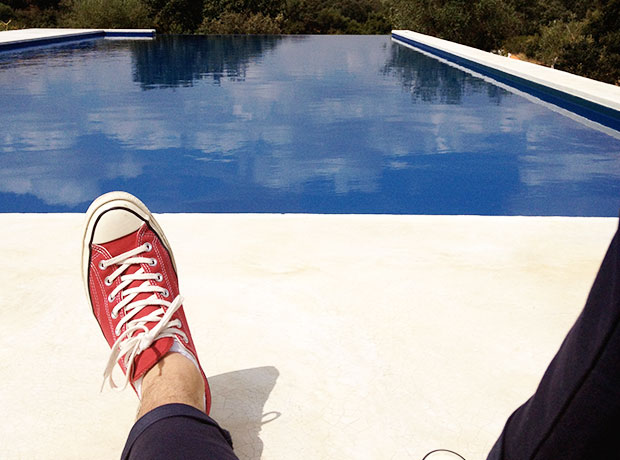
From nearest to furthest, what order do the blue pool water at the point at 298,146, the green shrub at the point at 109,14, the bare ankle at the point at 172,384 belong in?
1. the bare ankle at the point at 172,384
2. the blue pool water at the point at 298,146
3. the green shrub at the point at 109,14

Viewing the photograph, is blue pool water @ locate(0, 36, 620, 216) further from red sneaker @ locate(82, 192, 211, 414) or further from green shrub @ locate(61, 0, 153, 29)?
green shrub @ locate(61, 0, 153, 29)

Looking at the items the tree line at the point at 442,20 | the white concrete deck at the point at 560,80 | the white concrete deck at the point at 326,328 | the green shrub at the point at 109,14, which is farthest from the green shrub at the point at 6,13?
the white concrete deck at the point at 326,328

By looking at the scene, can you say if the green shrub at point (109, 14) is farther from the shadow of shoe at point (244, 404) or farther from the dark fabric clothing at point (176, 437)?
the dark fabric clothing at point (176, 437)

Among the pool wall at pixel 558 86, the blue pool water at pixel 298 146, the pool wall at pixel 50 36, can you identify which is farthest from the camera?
the pool wall at pixel 50 36

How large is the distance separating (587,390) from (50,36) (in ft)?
39.1

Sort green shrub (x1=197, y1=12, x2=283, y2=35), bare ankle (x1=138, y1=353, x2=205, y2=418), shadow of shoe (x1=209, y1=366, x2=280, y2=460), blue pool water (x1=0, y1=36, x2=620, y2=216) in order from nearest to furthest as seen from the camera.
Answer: bare ankle (x1=138, y1=353, x2=205, y2=418), shadow of shoe (x1=209, y1=366, x2=280, y2=460), blue pool water (x1=0, y1=36, x2=620, y2=216), green shrub (x1=197, y1=12, x2=283, y2=35)

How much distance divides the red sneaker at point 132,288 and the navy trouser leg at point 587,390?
2.02 feet

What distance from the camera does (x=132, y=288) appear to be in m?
1.16

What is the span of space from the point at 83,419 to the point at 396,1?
15760 mm

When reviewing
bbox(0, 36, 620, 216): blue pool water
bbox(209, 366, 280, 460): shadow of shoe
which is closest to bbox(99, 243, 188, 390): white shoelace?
bbox(209, 366, 280, 460): shadow of shoe

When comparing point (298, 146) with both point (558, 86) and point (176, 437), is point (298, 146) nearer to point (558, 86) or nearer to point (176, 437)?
point (558, 86)

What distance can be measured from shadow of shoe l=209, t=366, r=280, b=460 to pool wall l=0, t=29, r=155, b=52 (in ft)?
30.8

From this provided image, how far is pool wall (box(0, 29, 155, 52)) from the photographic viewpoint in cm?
928

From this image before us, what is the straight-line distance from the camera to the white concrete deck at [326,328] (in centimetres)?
103
